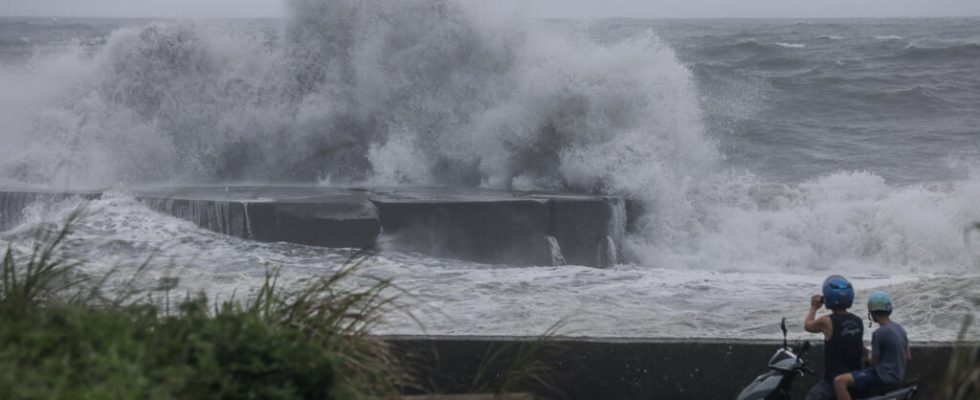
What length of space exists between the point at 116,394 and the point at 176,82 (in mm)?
14467

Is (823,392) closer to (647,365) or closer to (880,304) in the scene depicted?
(880,304)

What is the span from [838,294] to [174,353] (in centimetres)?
328

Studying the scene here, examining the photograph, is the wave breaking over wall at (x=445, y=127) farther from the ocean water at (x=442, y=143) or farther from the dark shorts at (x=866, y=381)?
the dark shorts at (x=866, y=381)

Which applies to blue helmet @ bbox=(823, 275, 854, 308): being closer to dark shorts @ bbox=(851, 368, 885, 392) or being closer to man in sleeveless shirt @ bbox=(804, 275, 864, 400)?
man in sleeveless shirt @ bbox=(804, 275, 864, 400)

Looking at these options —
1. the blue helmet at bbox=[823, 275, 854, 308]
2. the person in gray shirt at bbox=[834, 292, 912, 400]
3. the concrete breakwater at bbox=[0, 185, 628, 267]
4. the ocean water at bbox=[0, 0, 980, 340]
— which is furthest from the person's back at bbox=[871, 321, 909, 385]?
the concrete breakwater at bbox=[0, 185, 628, 267]

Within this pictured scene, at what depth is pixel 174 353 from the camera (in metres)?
3.38

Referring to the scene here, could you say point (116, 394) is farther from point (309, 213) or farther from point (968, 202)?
point (968, 202)

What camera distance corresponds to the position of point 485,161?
48.2 ft

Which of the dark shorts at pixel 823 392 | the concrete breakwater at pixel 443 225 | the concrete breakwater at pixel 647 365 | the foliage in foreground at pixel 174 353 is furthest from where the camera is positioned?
the concrete breakwater at pixel 443 225

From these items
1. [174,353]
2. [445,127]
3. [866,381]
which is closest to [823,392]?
[866,381]

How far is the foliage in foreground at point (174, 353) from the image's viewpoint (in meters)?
2.93

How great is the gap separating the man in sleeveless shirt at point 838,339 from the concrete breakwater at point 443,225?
20.0 feet

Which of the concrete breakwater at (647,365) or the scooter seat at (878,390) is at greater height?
the scooter seat at (878,390)

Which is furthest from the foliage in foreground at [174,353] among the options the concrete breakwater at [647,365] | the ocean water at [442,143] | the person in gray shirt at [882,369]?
the ocean water at [442,143]
